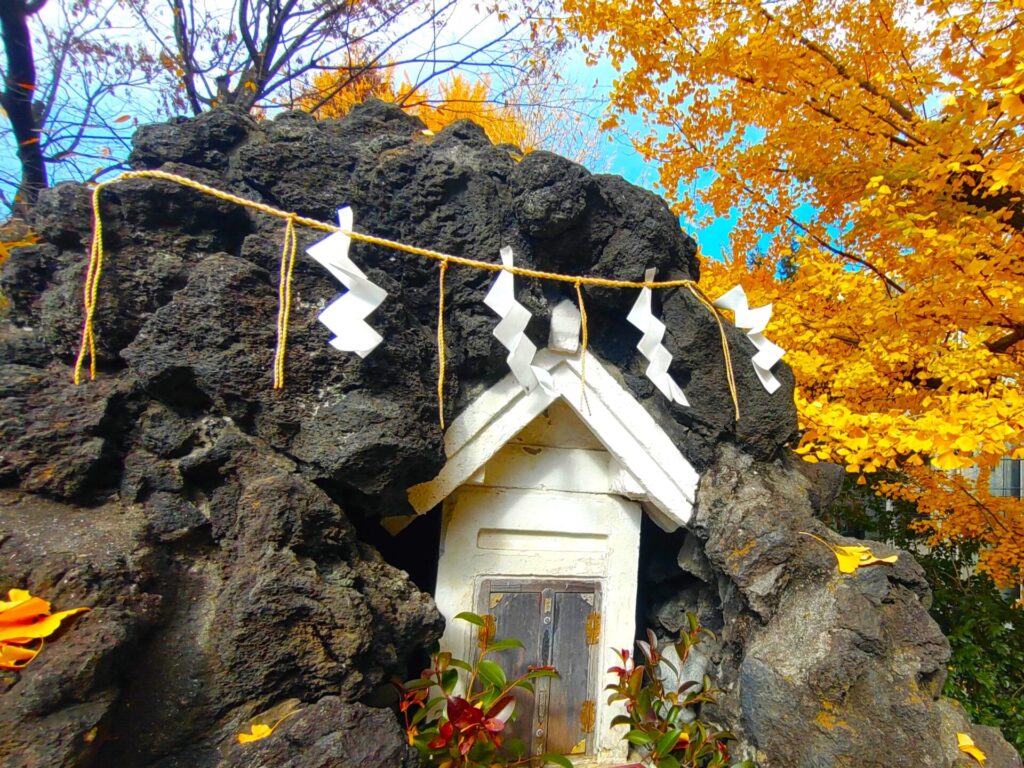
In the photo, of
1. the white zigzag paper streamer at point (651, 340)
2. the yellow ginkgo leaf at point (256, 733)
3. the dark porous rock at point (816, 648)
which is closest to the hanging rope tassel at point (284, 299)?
the yellow ginkgo leaf at point (256, 733)

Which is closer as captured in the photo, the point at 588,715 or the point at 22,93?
the point at 588,715

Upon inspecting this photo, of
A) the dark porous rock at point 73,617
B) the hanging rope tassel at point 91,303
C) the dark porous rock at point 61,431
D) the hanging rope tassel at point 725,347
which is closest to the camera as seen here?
the dark porous rock at point 73,617

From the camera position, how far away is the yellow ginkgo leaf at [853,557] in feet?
9.06

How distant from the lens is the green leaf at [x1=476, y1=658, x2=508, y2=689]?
2656mm

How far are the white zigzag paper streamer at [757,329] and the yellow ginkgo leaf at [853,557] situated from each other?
0.89 metres

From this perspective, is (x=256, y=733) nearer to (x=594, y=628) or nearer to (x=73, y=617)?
(x=73, y=617)

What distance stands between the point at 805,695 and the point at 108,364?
3261mm

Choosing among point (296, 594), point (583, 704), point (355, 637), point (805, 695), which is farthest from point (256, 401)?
point (805, 695)

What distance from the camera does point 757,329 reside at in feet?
11.1

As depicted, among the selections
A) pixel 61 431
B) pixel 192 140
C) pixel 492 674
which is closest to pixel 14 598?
pixel 61 431

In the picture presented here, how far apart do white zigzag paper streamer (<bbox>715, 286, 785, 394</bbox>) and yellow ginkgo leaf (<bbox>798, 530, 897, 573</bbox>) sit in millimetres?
888

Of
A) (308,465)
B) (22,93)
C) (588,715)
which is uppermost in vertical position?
(22,93)

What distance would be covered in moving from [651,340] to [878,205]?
242cm

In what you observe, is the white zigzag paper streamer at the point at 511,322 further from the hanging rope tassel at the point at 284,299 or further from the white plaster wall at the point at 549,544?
the hanging rope tassel at the point at 284,299
